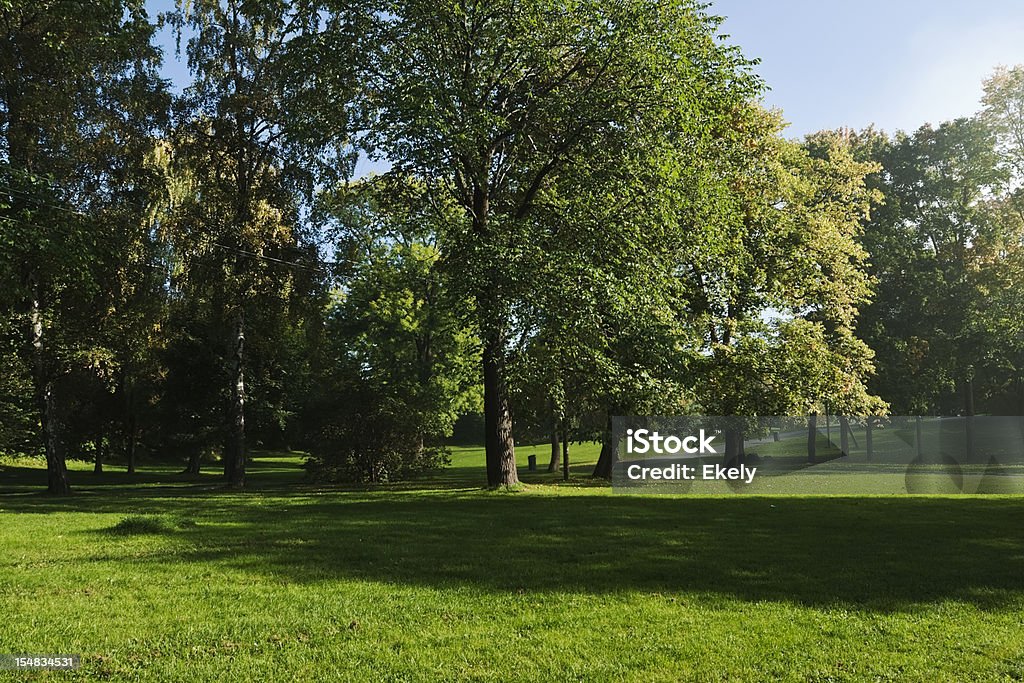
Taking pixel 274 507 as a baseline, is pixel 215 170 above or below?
above

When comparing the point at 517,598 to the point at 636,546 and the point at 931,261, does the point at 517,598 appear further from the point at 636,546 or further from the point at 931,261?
the point at 931,261

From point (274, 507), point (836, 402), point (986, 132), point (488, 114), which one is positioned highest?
point (986, 132)

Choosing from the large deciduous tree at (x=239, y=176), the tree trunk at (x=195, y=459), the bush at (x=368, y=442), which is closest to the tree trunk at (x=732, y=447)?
the bush at (x=368, y=442)

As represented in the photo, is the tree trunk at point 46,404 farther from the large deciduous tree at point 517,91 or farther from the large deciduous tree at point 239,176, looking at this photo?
the large deciduous tree at point 517,91

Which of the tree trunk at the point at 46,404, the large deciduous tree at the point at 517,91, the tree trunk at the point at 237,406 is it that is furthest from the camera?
the tree trunk at the point at 237,406

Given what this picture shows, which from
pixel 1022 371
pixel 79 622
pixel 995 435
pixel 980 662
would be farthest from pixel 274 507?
pixel 1022 371

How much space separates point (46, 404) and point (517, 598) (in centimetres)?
2114

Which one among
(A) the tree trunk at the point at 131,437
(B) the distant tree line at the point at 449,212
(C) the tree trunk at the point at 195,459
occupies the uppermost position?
(B) the distant tree line at the point at 449,212

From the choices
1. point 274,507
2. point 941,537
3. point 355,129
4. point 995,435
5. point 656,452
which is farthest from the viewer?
point 995,435

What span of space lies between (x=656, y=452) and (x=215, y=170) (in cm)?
1785

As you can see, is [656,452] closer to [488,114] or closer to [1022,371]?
[488,114]

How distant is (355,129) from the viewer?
21109 millimetres

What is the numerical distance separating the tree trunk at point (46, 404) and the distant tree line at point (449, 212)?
11cm

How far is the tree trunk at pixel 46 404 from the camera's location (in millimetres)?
22562
